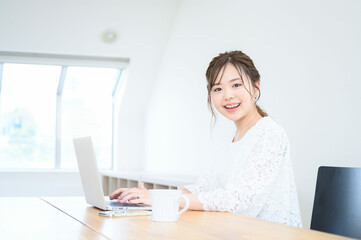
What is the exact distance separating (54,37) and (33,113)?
1.34 meters

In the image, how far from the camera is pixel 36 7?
4562 millimetres

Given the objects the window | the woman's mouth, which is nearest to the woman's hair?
the woman's mouth

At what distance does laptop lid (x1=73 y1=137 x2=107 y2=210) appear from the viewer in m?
1.63

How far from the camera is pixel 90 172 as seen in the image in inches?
67.1

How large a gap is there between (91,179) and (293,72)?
1.65m

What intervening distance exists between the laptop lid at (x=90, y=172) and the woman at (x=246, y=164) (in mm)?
92

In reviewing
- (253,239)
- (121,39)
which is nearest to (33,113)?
(121,39)

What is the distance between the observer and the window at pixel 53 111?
19.0ft

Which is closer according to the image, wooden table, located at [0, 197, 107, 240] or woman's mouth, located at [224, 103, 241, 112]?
wooden table, located at [0, 197, 107, 240]

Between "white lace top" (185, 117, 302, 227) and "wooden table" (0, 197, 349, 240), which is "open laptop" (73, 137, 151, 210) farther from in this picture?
"white lace top" (185, 117, 302, 227)

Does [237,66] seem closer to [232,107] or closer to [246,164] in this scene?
Result: [232,107]

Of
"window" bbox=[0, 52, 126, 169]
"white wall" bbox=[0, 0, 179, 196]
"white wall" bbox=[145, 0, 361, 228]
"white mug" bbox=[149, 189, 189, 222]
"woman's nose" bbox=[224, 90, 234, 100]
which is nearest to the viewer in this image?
"white mug" bbox=[149, 189, 189, 222]

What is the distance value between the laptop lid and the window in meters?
3.89

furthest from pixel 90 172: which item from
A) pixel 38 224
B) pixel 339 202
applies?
pixel 339 202
